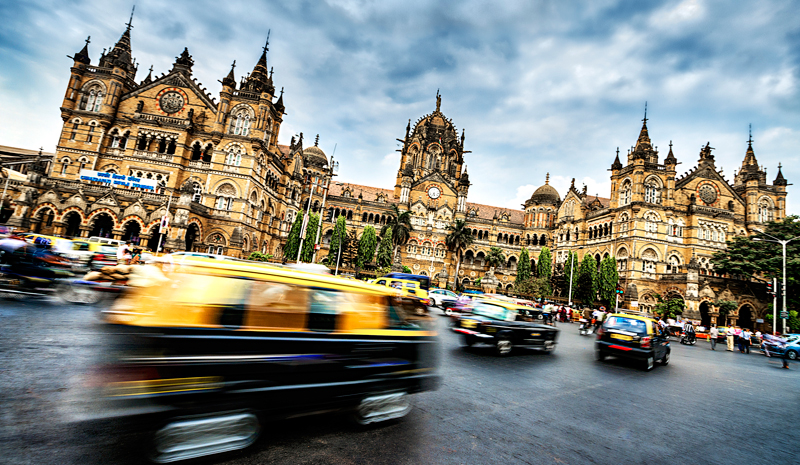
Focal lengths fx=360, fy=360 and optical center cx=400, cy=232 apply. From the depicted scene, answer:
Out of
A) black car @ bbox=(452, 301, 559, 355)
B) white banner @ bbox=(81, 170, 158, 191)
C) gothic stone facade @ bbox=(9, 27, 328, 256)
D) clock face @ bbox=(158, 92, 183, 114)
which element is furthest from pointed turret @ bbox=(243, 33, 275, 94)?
black car @ bbox=(452, 301, 559, 355)

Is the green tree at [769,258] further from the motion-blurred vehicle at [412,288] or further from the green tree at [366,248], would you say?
the green tree at [366,248]

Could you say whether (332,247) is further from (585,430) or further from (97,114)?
(585,430)

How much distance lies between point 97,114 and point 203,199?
498 inches

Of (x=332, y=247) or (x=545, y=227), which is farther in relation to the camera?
(x=545, y=227)

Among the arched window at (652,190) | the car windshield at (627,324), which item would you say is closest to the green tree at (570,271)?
the arched window at (652,190)

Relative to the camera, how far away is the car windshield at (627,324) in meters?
11.0

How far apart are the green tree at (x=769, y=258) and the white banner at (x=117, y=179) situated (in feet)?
187

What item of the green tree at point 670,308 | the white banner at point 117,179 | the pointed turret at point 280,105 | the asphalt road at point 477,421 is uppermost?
the pointed turret at point 280,105

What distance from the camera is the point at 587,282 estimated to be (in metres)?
42.2

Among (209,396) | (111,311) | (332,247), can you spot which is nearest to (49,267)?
(111,311)

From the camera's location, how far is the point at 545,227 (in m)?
56.9

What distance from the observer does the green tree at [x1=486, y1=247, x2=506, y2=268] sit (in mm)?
51844

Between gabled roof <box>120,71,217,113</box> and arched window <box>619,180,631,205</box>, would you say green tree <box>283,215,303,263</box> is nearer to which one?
gabled roof <box>120,71,217,113</box>

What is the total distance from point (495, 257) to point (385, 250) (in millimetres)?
16183
